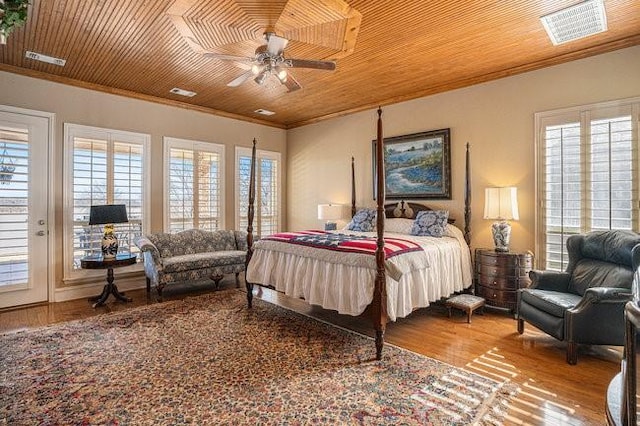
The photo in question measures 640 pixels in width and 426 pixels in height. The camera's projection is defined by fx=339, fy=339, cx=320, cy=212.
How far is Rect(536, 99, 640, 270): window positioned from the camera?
11.8ft

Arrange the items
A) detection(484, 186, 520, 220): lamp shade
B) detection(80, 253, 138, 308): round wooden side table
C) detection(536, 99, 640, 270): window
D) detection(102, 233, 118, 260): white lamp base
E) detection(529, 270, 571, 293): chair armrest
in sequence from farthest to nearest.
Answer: detection(102, 233, 118, 260): white lamp base, detection(80, 253, 138, 308): round wooden side table, detection(484, 186, 520, 220): lamp shade, detection(536, 99, 640, 270): window, detection(529, 270, 571, 293): chair armrest

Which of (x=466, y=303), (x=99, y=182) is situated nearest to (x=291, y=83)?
(x=466, y=303)

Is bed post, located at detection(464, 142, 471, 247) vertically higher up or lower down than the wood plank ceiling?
lower down

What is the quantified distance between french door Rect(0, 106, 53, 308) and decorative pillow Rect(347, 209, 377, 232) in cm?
433

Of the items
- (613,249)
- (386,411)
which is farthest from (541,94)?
(386,411)

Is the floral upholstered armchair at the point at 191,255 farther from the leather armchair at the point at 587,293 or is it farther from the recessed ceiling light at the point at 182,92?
the leather armchair at the point at 587,293

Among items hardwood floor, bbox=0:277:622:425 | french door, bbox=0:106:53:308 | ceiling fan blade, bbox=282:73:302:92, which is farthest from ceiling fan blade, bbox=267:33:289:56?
french door, bbox=0:106:53:308

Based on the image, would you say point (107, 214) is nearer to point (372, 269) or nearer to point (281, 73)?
point (281, 73)

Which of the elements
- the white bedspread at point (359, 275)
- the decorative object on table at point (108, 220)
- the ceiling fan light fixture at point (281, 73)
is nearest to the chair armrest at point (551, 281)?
the white bedspread at point (359, 275)

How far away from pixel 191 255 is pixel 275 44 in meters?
3.49

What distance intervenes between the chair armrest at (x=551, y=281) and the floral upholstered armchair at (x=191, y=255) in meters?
4.09

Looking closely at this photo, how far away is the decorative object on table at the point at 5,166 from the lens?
4.19m

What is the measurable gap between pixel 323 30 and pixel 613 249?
3432mm

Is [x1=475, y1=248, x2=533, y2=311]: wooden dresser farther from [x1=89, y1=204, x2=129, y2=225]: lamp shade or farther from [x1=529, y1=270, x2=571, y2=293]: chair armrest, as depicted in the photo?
[x1=89, y1=204, x2=129, y2=225]: lamp shade
